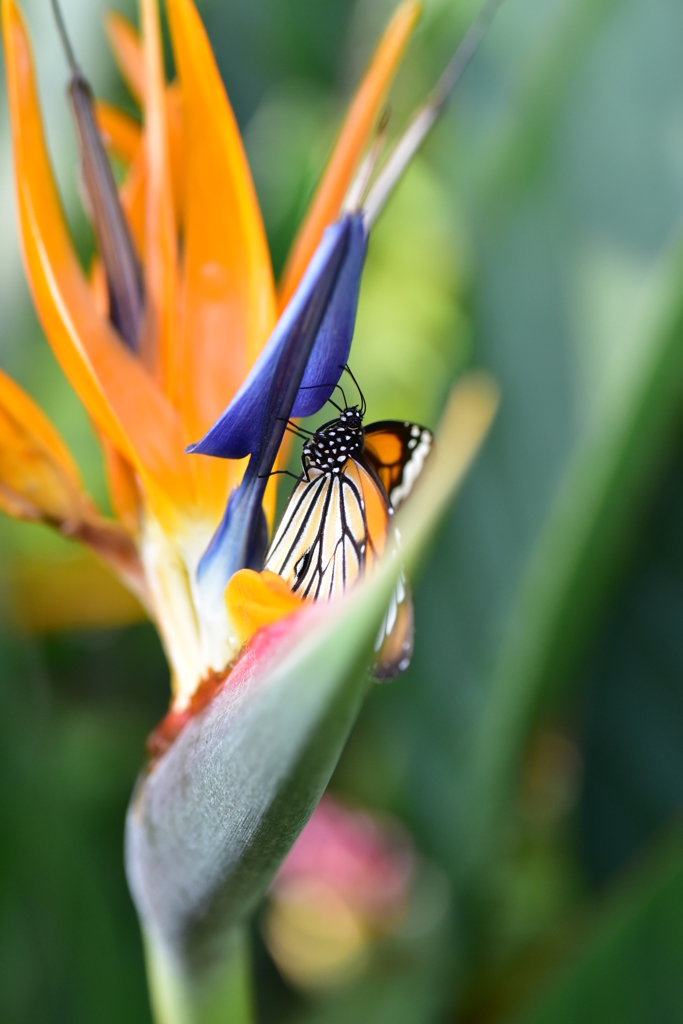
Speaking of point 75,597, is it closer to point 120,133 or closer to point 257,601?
point 120,133

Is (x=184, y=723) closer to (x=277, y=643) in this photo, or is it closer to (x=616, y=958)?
(x=277, y=643)

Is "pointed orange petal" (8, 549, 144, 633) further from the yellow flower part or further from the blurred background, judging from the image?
the yellow flower part

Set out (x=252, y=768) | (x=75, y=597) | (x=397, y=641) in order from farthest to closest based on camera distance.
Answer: (x=75, y=597)
(x=397, y=641)
(x=252, y=768)

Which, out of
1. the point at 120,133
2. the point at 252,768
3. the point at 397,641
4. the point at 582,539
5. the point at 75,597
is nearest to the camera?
the point at 252,768

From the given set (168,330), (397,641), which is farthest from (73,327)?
(397,641)

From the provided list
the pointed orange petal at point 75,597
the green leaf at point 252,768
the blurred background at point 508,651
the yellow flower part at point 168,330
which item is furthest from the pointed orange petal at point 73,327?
the pointed orange petal at point 75,597

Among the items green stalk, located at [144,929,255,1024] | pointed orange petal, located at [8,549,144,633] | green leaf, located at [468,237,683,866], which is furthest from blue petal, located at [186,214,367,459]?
pointed orange petal, located at [8,549,144,633]
